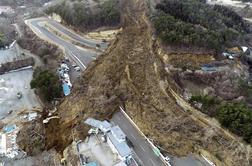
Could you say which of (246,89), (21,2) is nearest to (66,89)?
(246,89)

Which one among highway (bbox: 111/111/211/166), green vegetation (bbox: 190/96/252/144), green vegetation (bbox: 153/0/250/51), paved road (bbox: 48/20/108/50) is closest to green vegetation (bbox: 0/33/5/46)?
paved road (bbox: 48/20/108/50)

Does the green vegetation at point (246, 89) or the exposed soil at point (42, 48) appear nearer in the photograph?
the green vegetation at point (246, 89)

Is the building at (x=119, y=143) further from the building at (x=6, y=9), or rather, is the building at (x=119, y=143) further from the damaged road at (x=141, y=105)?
the building at (x=6, y=9)

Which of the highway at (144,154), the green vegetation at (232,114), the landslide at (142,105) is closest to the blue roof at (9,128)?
the landslide at (142,105)

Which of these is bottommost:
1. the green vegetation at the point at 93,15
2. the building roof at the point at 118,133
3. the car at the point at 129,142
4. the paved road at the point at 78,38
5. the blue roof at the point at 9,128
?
the blue roof at the point at 9,128

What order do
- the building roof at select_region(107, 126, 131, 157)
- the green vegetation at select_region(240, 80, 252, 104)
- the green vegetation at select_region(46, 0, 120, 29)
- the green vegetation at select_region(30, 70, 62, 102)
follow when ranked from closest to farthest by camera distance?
the building roof at select_region(107, 126, 131, 157) → the green vegetation at select_region(240, 80, 252, 104) → the green vegetation at select_region(30, 70, 62, 102) → the green vegetation at select_region(46, 0, 120, 29)

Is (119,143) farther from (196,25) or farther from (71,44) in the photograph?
(71,44)

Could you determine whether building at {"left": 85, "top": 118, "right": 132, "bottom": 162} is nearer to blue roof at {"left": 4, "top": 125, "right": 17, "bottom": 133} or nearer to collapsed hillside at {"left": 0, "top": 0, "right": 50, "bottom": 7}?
blue roof at {"left": 4, "top": 125, "right": 17, "bottom": 133}
